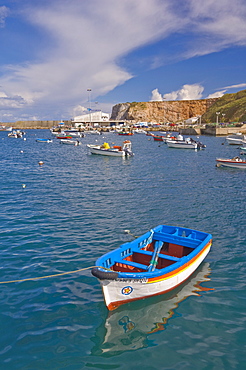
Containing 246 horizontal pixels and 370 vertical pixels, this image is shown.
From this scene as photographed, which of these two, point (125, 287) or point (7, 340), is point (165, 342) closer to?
point (125, 287)

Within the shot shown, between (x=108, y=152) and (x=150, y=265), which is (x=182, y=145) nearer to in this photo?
(x=108, y=152)

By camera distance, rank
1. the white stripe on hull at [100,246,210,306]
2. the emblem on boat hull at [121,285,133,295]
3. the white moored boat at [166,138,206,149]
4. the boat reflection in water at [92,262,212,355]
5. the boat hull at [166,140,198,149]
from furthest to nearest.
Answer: the boat hull at [166,140,198,149] → the white moored boat at [166,138,206,149] → the emblem on boat hull at [121,285,133,295] → the white stripe on hull at [100,246,210,306] → the boat reflection in water at [92,262,212,355]

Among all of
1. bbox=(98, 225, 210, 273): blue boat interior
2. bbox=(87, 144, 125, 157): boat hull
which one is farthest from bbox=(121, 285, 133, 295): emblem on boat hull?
bbox=(87, 144, 125, 157): boat hull

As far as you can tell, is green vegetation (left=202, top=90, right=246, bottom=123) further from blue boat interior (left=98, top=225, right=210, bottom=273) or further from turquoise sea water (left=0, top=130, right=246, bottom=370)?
blue boat interior (left=98, top=225, right=210, bottom=273)

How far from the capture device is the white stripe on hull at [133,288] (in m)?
8.23

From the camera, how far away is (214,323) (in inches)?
328

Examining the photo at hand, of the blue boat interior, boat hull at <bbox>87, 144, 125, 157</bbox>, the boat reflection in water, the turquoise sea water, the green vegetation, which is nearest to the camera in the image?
the turquoise sea water

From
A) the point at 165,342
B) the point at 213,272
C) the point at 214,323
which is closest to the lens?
the point at 165,342

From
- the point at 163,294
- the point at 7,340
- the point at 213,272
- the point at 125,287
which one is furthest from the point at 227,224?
the point at 7,340

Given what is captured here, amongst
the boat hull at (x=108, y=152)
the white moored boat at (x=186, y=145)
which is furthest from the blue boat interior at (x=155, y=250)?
the white moored boat at (x=186, y=145)

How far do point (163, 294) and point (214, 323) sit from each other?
5.76 feet

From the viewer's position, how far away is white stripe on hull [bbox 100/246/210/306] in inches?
324

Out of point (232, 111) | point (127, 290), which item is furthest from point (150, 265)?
point (232, 111)

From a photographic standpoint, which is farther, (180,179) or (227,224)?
(180,179)
